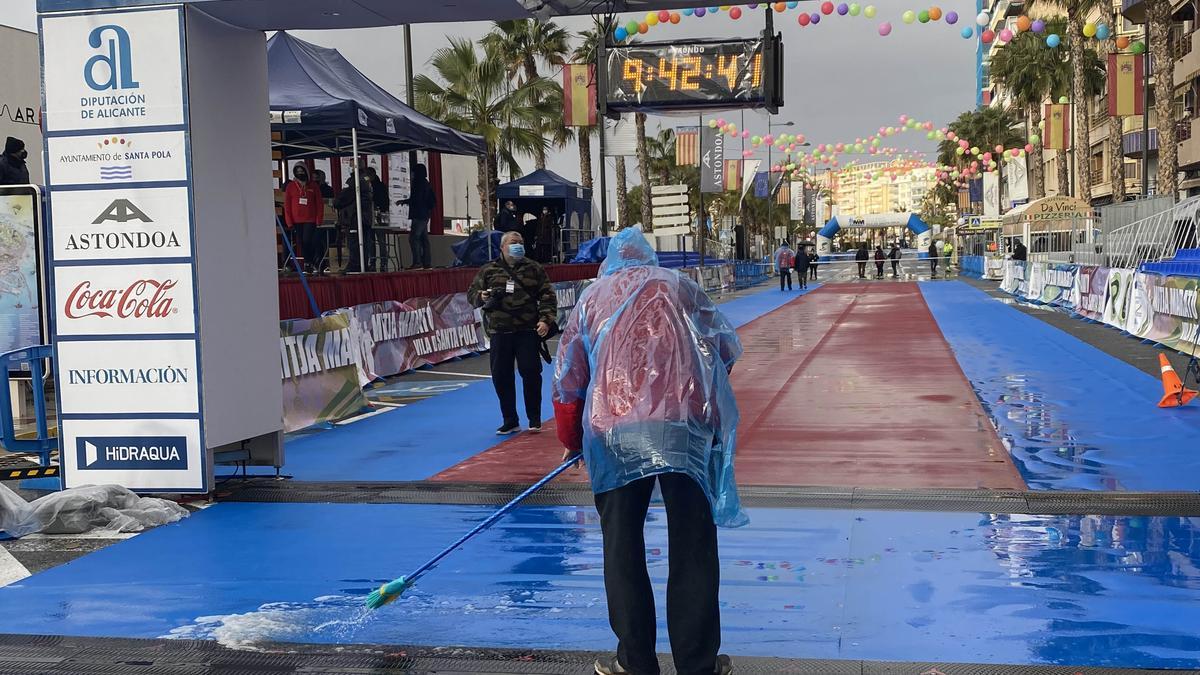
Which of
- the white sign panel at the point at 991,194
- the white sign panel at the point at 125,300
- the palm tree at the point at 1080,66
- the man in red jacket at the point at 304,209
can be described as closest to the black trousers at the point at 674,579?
the white sign panel at the point at 125,300

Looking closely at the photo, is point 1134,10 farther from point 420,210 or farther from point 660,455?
point 660,455

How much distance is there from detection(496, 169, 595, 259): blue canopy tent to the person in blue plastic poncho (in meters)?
25.8

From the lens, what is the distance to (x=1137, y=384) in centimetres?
1324

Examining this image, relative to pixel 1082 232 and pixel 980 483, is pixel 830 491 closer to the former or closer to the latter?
pixel 980 483

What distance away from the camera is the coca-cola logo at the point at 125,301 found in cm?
786

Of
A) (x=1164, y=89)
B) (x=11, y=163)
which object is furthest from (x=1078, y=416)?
(x=1164, y=89)

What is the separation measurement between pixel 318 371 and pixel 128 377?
393 cm

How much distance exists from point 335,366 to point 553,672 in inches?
324

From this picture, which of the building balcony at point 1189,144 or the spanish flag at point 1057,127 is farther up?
the spanish flag at point 1057,127

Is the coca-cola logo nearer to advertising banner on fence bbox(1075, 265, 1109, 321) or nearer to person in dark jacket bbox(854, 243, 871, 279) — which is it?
advertising banner on fence bbox(1075, 265, 1109, 321)

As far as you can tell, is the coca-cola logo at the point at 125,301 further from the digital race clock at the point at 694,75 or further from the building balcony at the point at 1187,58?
the building balcony at the point at 1187,58

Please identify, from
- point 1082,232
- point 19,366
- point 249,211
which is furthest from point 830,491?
point 1082,232

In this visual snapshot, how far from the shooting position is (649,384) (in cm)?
426

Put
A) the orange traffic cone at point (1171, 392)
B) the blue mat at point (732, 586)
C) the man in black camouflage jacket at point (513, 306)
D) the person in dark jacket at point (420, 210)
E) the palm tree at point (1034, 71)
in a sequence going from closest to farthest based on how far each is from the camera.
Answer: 1. the blue mat at point (732, 586)
2. the man in black camouflage jacket at point (513, 306)
3. the orange traffic cone at point (1171, 392)
4. the person in dark jacket at point (420, 210)
5. the palm tree at point (1034, 71)
